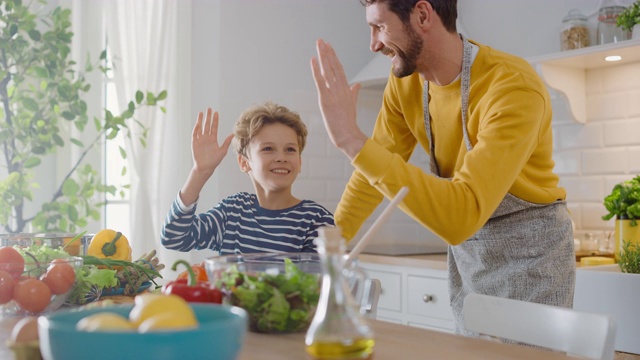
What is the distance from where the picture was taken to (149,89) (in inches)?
134

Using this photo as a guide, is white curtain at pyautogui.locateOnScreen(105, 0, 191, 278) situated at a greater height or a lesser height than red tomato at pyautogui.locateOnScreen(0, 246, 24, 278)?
greater

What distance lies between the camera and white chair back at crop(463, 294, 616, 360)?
53.4 inches

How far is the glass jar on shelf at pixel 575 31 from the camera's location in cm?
309

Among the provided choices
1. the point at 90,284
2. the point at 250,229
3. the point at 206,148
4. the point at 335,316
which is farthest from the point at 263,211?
the point at 335,316

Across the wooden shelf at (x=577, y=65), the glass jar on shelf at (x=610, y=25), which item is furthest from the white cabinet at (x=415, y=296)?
the glass jar on shelf at (x=610, y=25)

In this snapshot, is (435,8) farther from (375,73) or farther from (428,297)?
(375,73)

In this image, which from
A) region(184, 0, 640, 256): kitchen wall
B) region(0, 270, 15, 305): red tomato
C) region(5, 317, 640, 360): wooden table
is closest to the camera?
region(5, 317, 640, 360): wooden table

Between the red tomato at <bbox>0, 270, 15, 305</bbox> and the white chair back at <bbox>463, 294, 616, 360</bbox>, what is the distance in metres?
0.86

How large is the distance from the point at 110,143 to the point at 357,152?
80.2 inches

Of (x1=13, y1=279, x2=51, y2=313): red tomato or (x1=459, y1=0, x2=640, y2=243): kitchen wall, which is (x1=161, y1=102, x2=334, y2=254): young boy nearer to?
(x1=13, y1=279, x2=51, y2=313): red tomato

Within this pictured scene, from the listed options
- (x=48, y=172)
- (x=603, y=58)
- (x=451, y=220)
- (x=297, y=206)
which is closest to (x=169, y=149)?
(x=48, y=172)

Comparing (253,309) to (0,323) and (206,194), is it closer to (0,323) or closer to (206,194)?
(0,323)

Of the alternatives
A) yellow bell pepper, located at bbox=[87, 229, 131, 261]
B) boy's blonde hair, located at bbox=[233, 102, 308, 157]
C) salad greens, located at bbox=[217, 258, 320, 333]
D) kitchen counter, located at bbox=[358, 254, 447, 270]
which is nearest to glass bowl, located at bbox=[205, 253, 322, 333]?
salad greens, located at bbox=[217, 258, 320, 333]

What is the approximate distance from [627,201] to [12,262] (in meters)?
2.06
